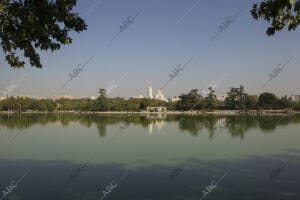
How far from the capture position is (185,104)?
83312mm

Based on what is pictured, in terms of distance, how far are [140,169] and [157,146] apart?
6.40 m

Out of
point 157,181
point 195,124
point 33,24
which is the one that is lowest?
point 157,181

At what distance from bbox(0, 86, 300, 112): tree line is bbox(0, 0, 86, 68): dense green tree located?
A: 3021 inches

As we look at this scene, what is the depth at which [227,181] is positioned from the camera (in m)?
9.41

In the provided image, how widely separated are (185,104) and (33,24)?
79445mm

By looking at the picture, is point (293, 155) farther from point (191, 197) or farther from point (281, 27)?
point (281, 27)

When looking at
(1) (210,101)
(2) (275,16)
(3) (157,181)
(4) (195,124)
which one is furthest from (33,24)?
(1) (210,101)

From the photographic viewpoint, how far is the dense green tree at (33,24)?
4638mm

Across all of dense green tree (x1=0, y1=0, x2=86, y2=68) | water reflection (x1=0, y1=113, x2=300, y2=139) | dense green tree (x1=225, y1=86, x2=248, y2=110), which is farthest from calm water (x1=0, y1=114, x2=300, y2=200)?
dense green tree (x1=225, y1=86, x2=248, y2=110)

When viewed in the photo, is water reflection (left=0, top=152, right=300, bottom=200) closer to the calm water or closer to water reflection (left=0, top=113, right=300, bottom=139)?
the calm water

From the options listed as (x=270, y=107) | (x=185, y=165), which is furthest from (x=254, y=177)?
(x=270, y=107)

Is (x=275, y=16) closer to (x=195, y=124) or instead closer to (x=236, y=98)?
(x=195, y=124)

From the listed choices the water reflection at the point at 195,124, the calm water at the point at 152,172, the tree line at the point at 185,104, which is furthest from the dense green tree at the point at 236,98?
the calm water at the point at 152,172

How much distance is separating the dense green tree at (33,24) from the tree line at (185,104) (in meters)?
76.7
